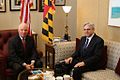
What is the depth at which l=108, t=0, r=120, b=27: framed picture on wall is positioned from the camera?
4215 mm

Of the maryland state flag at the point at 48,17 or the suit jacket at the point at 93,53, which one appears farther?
the maryland state flag at the point at 48,17

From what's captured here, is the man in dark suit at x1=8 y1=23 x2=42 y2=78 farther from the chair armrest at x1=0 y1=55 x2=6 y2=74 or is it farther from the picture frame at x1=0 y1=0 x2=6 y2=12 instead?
the picture frame at x1=0 y1=0 x2=6 y2=12

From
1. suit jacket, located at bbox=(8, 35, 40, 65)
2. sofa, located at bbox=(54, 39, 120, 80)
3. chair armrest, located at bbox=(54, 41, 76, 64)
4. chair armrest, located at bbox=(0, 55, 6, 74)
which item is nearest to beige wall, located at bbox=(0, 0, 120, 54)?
sofa, located at bbox=(54, 39, 120, 80)

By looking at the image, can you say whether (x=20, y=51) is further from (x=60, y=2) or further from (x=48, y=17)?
(x=60, y=2)

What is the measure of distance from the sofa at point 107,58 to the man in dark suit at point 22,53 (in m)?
0.40

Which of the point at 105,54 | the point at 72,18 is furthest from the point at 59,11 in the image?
the point at 105,54

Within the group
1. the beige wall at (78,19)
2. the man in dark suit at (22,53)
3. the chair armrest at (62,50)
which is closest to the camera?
the man in dark suit at (22,53)

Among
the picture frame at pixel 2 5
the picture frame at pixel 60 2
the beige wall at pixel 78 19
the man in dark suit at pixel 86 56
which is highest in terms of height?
the picture frame at pixel 60 2

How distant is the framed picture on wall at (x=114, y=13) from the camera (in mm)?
4215

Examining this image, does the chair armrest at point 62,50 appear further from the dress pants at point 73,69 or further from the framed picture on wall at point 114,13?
the framed picture on wall at point 114,13

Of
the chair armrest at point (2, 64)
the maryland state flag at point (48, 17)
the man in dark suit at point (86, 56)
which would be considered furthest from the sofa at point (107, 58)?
the chair armrest at point (2, 64)

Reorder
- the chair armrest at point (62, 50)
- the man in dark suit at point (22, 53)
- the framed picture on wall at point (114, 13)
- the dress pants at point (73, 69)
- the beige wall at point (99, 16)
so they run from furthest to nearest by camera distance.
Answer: the beige wall at point (99, 16) < the framed picture on wall at point (114, 13) < the chair armrest at point (62, 50) < the man in dark suit at point (22, 53) < the dress pants at point (73, 69)

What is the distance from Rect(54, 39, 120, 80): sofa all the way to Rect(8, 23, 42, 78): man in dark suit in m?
0.40

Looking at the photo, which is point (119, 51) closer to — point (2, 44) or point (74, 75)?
point (74, 75)
